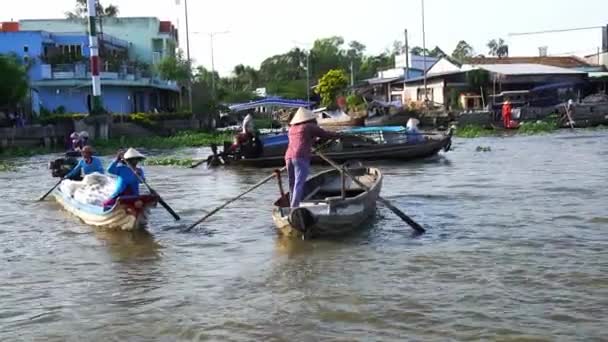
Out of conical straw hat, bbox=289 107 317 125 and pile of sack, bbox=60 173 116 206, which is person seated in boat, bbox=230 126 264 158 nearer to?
pile of sack, bbox=60 173 116 206

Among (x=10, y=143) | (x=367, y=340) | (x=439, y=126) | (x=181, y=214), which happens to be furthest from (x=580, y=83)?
(x=367, y=340)

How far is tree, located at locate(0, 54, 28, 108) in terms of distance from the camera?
34.0m

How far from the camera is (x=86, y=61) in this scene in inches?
1757

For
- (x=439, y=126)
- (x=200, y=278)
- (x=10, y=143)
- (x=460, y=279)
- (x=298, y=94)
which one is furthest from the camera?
(x=298, y=94)

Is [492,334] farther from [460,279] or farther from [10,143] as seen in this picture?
[10,143]

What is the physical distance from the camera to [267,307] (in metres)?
7.69

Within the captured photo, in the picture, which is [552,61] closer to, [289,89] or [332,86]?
[332,86]

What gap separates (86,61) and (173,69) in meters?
7.96

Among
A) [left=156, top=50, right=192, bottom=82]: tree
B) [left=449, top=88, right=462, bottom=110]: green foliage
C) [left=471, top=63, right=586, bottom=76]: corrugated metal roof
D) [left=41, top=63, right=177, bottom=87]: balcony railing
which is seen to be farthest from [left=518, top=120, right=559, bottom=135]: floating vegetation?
[left=156, top=50, right=192, bottom=82]: tree

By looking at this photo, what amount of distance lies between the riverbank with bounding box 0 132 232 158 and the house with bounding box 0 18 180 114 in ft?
31.1

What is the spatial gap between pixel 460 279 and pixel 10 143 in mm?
28560

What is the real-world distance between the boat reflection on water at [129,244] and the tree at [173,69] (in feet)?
131

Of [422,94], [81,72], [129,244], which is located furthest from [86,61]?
[129,244]

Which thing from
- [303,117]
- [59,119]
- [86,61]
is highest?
[86,61]
